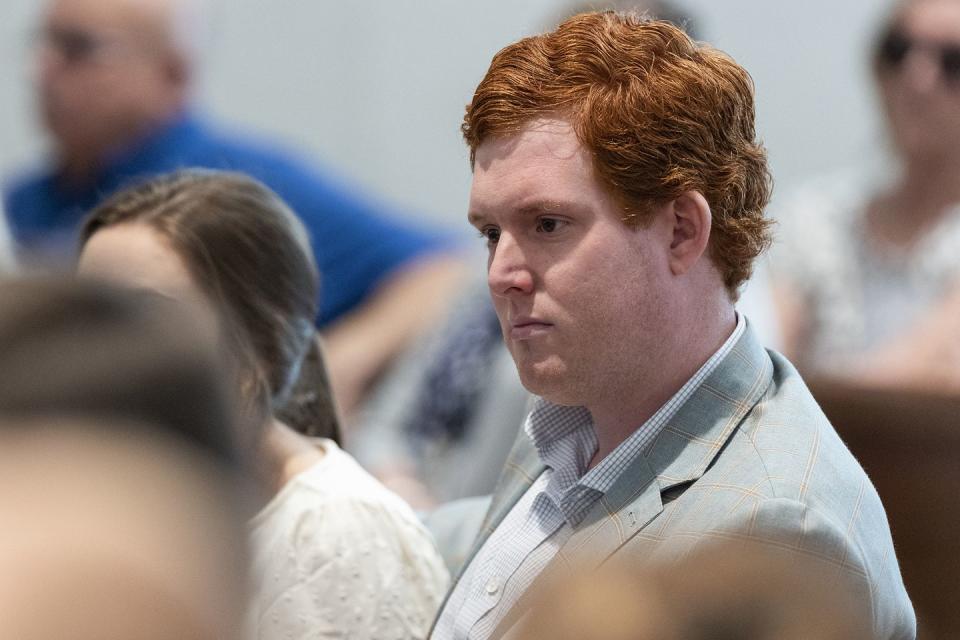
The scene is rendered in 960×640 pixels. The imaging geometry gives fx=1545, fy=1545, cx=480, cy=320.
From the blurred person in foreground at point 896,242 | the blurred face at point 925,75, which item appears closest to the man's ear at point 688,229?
the blurred person in foreground at point 896,242

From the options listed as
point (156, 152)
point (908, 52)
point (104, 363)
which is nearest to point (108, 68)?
point (156, 152)

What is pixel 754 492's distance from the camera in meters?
1.41

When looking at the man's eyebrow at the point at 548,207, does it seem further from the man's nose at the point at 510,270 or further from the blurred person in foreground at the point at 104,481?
the blurred person in foreground at the point at 104,481

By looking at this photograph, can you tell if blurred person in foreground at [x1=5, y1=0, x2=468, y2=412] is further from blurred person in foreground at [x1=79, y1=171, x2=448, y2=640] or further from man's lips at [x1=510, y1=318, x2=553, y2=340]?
man's lips at [x1=510, y1=318, x2=553, y2=340]

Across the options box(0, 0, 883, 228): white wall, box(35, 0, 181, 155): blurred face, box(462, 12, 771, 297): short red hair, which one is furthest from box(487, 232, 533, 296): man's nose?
box(0, 0, 883, 228): white wall

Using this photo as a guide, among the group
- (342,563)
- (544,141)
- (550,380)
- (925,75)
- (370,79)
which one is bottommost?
(370,79)

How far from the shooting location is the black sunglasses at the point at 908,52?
3434 millimetres

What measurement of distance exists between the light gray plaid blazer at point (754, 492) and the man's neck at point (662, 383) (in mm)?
22

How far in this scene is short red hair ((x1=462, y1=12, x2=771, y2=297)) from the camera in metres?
1.45

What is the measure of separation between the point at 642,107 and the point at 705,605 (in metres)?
0.93

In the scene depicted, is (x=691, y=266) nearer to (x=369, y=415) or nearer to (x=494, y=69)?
(x=494, y=69)

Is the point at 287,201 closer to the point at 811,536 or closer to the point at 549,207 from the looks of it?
the point at 549,207

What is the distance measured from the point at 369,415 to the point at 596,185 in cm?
207

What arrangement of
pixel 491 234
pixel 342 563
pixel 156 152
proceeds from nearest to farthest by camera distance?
pixel 491 234 → pixel 342 563 → pixel 156 152
